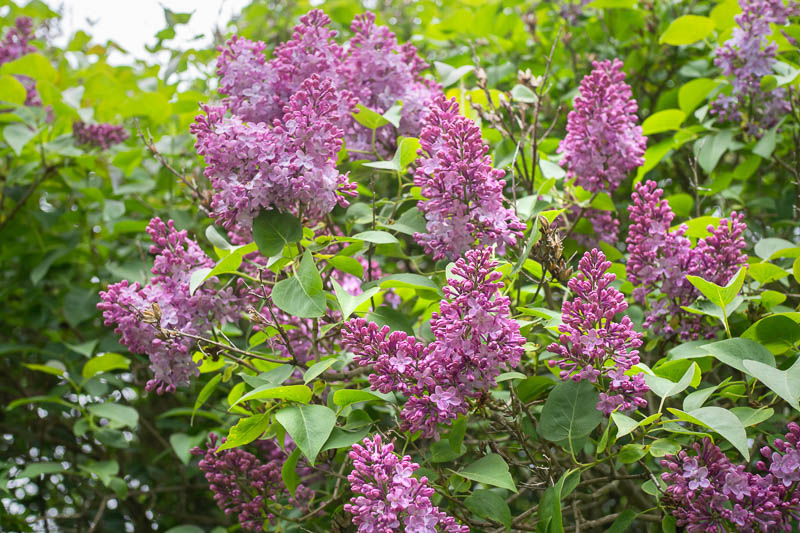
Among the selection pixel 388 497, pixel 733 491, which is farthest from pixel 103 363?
pixel 733 491

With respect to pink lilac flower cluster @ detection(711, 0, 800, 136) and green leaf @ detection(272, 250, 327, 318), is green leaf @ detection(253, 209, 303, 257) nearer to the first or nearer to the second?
green leaf @ detection(272, 250, 327, 318)

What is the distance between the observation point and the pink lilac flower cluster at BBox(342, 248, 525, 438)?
1277mm

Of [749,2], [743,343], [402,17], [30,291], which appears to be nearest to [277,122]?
[743,343]

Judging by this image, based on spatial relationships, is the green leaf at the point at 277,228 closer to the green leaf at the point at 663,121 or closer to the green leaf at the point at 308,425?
the green leaf at the point at 308,425

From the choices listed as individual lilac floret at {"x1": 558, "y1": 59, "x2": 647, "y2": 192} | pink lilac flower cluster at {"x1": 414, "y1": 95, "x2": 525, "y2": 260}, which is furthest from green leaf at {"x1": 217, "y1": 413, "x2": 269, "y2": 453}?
individual lilac floret at {"x1": 558, "y1": 59, "x2": 647, "y2": 192}

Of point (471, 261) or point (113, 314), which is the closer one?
point (471, 261)

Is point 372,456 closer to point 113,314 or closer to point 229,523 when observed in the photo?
point 113,314

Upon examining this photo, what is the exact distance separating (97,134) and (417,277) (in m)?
1.85

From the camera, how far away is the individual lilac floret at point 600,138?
5.91 ft

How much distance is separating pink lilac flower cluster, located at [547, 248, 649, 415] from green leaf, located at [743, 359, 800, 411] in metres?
0.19

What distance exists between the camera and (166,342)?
1.60 meters

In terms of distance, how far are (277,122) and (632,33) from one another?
6.69 feet

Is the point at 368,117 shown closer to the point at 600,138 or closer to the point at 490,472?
the point at 600,138

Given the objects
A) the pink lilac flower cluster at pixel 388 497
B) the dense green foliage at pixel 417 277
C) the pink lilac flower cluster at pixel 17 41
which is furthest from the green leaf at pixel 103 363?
the pink lilac flower cluster at pixel 17 41
